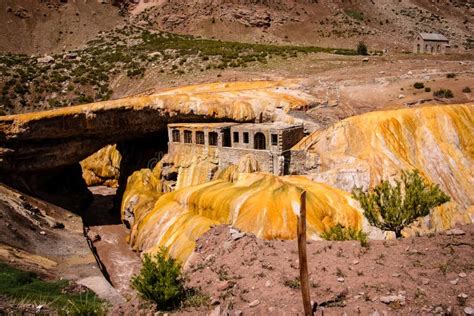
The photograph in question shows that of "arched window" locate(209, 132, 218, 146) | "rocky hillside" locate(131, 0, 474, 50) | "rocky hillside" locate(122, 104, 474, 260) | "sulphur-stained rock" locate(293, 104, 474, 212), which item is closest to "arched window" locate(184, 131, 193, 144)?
"arched window" locate(209, 132, 218, 146)

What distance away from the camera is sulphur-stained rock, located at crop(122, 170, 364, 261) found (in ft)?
77.2

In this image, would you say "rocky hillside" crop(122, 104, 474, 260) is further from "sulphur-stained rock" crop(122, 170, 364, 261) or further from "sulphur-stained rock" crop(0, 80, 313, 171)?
"sulphur-stained rock" crop(0, 80, 313, 171)

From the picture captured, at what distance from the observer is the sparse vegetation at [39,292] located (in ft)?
57.9

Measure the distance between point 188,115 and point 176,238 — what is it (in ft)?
51.6

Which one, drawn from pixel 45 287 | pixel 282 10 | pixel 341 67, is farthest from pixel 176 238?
pixel 282 10

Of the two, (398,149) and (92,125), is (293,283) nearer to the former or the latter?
(398,149)

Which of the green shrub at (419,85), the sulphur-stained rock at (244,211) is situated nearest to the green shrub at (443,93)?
the green shrub at (419,85)

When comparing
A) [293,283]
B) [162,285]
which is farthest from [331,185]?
[162,285]

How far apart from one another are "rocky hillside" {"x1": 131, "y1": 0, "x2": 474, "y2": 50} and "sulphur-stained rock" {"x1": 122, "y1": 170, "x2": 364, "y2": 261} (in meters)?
63.9

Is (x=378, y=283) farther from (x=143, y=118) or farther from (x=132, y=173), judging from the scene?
(x=132, y=173)

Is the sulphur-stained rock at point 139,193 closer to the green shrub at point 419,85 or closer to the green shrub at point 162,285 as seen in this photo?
the green shrub at point 162,285

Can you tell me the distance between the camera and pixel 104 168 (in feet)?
182

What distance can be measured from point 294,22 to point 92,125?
6917cm

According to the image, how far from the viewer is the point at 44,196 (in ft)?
126
